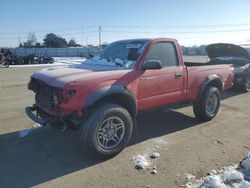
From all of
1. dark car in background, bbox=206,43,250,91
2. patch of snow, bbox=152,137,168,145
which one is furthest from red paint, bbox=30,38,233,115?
dark car in background, bbox=206,43,250,91

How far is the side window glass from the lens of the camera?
5.66 metres

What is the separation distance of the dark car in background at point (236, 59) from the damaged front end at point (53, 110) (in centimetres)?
678

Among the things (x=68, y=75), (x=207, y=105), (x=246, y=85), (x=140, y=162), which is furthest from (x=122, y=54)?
(x=246, y=85)

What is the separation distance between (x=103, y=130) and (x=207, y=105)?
119 inches

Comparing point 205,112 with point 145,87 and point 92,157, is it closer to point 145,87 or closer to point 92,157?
point 145,87

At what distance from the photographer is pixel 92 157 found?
477cm

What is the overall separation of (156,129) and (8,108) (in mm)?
4372

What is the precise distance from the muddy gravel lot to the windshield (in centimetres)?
149

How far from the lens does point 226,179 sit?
3.90m

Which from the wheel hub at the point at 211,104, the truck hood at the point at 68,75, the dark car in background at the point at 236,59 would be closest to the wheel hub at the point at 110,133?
the truck hood at the point at 68,75

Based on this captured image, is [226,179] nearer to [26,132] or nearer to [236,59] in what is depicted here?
[26,132]

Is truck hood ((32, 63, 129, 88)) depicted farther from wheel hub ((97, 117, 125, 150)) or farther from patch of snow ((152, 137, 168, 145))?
patch of snow ((152, 137, 168, 145))

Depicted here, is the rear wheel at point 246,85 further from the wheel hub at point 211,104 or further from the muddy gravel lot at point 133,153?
the wheel hub at point 211,104

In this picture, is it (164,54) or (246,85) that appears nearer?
(164,54)
